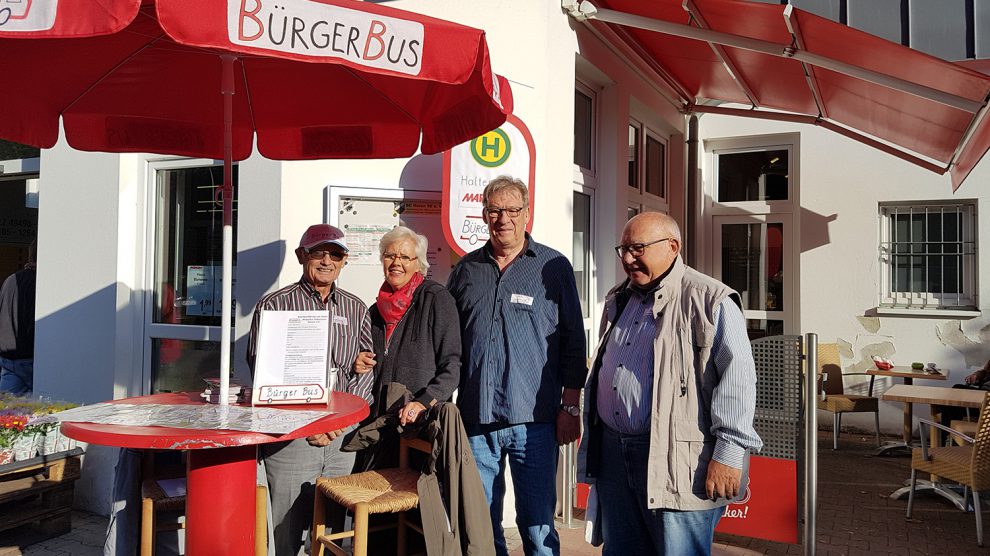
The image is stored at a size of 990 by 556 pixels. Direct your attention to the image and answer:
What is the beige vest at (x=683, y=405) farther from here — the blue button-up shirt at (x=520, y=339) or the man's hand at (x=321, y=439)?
the man's hand at (x=321, y=439)

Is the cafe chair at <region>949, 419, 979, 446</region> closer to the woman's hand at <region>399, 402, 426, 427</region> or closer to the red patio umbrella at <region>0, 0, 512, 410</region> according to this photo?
the woman's hand at <region>399, 402, 426, 427</region>

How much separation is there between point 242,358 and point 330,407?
1.88 m

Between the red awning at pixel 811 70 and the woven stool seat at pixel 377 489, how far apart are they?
3302 mm

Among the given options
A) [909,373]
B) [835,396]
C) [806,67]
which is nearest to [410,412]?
[806,67]

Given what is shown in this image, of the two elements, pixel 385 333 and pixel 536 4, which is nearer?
pixel 385 333

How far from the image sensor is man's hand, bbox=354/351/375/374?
3234mm

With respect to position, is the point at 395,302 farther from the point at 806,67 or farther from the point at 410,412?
the point at 806,67

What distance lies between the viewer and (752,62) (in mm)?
5488

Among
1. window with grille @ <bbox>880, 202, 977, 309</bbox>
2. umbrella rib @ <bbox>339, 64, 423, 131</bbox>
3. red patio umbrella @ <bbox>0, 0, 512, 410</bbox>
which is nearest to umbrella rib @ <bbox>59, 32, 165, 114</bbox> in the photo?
red patio umbrella @ <bbox>0, 0, 512, 410</bbox>

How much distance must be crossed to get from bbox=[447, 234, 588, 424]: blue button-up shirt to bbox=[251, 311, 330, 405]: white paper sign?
0.67 metres

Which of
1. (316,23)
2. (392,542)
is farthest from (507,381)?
(316,23)

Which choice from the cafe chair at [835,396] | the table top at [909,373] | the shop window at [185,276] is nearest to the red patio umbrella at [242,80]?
the shop window at [185,276]

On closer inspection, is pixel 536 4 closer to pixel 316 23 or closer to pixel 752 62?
pixel 752 62

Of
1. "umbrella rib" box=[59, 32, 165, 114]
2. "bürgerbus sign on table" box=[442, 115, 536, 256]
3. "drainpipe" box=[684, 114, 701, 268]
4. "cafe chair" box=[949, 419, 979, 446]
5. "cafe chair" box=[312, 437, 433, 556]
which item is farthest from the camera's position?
"drainpipe" box=[684, 114, 701, 268]
